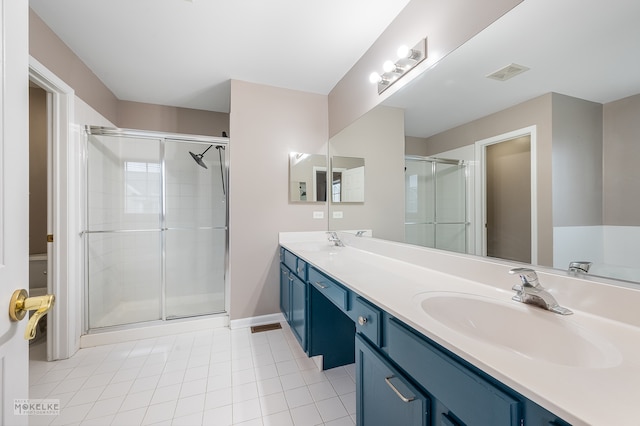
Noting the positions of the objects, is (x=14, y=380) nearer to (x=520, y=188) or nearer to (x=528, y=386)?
(x=528, y=386)

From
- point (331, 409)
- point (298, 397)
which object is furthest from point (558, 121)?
point (298, 397)

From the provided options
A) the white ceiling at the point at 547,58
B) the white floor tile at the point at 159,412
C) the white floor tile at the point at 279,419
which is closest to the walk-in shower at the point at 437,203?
the white ceiling at the point at 547,58

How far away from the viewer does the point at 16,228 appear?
2.01 ft

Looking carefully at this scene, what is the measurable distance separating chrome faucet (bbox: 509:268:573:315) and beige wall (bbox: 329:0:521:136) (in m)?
1.04

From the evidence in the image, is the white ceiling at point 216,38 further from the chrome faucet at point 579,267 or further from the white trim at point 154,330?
the white trim at point 154,330

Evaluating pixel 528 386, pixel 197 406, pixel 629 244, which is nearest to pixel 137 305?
pixel 197 406

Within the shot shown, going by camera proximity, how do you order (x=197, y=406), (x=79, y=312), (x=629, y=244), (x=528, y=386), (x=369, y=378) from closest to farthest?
1. (x=528, y=386)
2. (x=629, y=244)
3. (x=369, y=378)
4. (x=197, y=406)
5. (x=79, y=312)

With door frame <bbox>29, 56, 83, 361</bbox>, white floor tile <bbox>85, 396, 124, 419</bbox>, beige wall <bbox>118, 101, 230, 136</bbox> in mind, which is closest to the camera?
white floor tile <bbox>85, 396, 124, 419</bbox>

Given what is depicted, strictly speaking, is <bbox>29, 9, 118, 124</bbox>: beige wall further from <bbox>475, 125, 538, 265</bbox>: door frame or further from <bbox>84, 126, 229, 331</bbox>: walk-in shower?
<bbox>475, 125, 538, 265</bbox>: door frame

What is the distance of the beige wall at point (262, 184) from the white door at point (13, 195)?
1.83 m

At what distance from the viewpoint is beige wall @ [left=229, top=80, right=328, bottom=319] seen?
2.47 meters

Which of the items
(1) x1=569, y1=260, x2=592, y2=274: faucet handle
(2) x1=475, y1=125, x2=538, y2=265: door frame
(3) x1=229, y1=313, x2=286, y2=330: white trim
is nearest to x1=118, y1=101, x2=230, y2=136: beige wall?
(3) x1=229, y1=313, x2=286, y2=330: white trim

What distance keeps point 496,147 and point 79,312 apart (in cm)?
317

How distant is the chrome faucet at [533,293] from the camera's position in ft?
2.80
